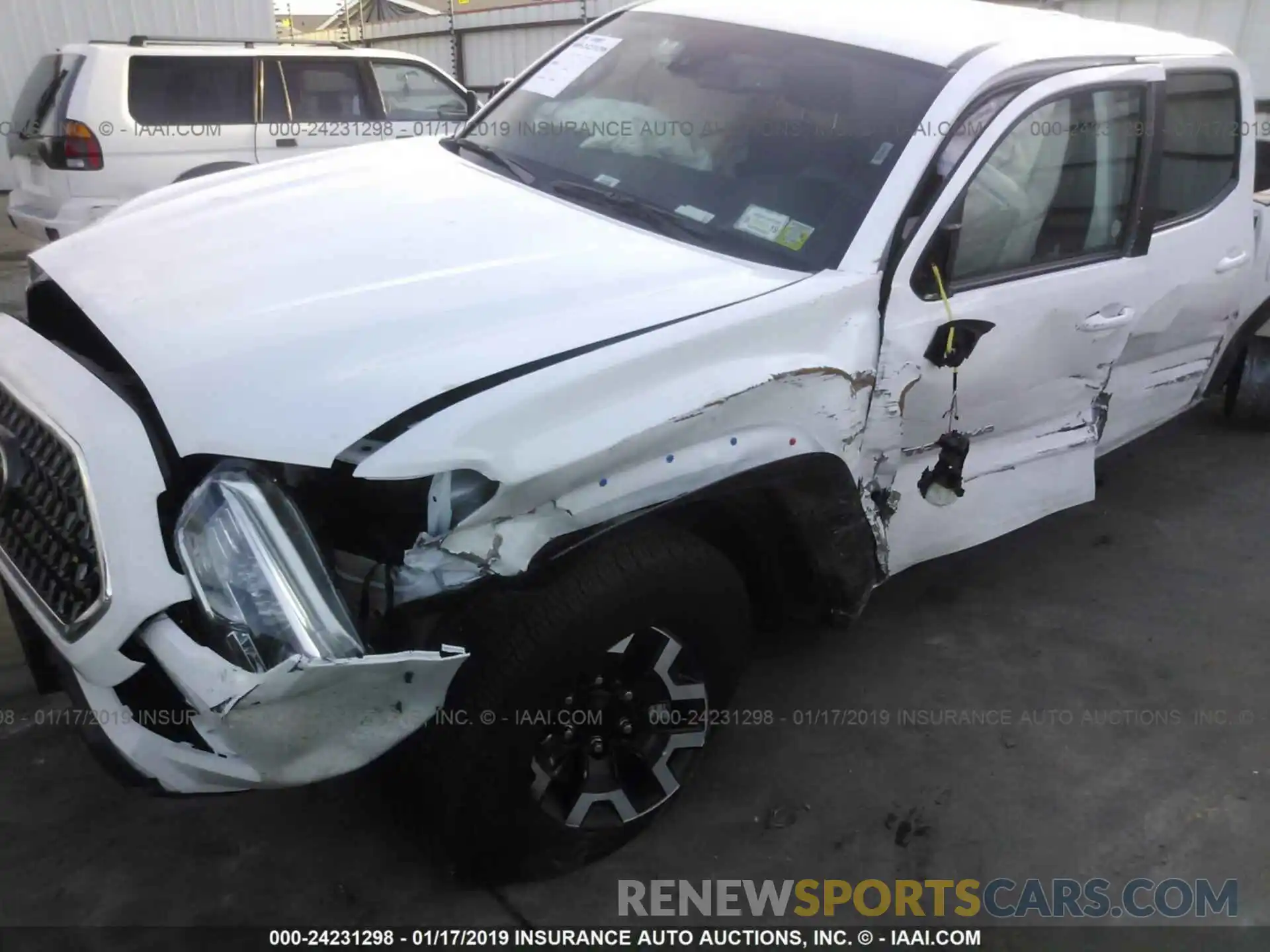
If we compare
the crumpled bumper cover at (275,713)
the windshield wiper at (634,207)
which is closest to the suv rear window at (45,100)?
the windshield wiper at (634,207)

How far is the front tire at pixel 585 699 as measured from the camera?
1956 millimetres

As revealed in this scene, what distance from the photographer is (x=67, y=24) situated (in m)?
10.2

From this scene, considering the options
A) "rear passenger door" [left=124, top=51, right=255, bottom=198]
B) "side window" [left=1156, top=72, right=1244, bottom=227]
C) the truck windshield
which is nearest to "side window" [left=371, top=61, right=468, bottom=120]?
"rear passenger door" [left=124, top=51, right=255, bottom=198]

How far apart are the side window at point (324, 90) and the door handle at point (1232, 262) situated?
572cm

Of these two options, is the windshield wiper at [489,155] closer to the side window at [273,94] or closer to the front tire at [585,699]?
the front tire at [585,699]

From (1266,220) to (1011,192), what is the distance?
2.06m

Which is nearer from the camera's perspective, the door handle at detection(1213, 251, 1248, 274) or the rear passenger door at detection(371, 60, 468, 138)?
the door handle at detection(1213, 251, 1248, 274)

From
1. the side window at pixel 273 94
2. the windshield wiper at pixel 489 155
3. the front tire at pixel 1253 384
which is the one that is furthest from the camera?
the side window at pixel 273 94

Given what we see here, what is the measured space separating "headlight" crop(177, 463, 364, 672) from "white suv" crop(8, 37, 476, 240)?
4947 mm

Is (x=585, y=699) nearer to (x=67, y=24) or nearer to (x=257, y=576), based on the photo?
(x=257, y=576)

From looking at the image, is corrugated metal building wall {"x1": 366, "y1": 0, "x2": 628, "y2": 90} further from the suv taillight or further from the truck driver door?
the truck driver door

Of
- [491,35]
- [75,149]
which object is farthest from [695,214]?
[491,35]

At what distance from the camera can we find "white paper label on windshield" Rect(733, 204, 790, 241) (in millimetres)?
2494

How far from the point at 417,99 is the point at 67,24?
17.6ft
